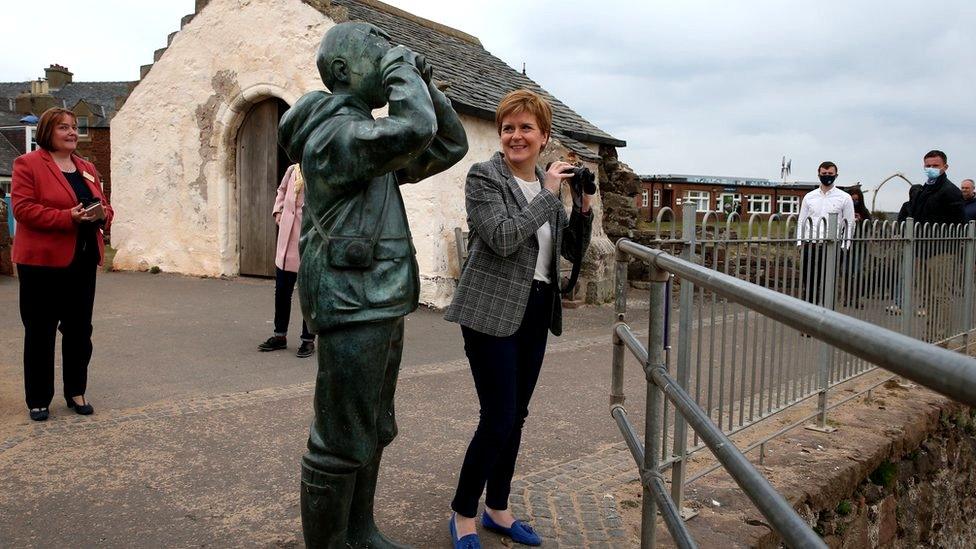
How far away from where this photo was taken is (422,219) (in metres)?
9.37

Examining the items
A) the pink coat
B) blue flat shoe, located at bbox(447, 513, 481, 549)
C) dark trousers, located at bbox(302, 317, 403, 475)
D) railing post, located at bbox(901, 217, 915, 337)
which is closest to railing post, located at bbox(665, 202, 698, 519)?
blue flat shoe, located at bbox(447, 513, 481, 549)

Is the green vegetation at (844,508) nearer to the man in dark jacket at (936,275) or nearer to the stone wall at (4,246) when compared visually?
the man in dark jacket at (936,275)

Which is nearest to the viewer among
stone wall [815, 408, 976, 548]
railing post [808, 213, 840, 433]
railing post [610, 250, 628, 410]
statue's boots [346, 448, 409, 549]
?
statue's boots [346, 448, 409, 549]

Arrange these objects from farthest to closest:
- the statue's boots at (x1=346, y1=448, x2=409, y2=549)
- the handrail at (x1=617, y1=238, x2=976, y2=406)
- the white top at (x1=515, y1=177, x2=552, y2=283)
A: the white top at (x1=515, y1=177, x2=552, y2=283) < the statue's boots at (x1=346, y1=448, x2=409, y2=549) < the handrail at (x1=617, y1=238, x2=976, y2=406)

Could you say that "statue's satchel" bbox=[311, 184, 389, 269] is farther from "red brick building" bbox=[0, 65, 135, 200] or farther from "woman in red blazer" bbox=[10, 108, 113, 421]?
"red brick building" bbox=[0, 65, 135, 200]

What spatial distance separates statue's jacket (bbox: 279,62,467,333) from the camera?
231cm

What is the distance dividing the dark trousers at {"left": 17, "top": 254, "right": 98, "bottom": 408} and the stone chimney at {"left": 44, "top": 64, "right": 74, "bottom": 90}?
43935 millimetres

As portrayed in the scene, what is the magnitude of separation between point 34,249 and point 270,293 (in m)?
5.74

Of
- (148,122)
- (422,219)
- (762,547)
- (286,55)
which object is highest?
(286,55)

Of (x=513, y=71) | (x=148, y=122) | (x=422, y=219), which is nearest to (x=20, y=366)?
(x=422, y=219)

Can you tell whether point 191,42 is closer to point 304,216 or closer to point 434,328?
point 434,328

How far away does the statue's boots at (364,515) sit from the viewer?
2.74 meters

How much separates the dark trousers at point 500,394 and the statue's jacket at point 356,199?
0.54 m

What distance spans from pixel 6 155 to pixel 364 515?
3579cm
